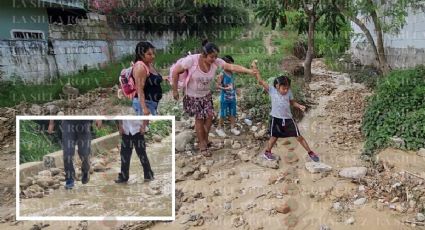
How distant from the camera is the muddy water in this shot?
2.40 meters

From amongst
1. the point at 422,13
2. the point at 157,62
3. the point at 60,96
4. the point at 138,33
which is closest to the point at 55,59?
the point at 60,96

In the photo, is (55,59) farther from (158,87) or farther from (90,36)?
(158,87)

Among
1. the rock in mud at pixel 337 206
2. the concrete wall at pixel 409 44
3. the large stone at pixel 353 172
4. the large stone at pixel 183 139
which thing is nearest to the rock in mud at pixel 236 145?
the large stone at pixel 183 139

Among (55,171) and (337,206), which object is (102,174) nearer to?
(55,171)

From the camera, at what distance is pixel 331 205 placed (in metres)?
3.84

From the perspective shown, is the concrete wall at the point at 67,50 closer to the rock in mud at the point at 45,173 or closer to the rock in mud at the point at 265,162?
the rock in mud at the point at 265,162

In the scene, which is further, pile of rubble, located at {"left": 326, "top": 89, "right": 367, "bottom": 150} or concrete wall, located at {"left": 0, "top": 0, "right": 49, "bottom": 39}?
concrete wall, located at {"left": 0, "top": 0, "right": 49, "bottom": 39}

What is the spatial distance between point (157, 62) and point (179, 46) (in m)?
3.02

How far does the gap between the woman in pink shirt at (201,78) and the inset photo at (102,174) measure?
1987 mm

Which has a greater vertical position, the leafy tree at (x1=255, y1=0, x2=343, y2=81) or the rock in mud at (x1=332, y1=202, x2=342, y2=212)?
the leafy tree at (x1=255, y1=0, x2=343, y2=81)

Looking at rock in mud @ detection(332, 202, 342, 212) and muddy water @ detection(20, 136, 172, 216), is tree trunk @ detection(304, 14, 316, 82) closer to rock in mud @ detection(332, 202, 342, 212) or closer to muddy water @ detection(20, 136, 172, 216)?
rock in mud @ detection(332, 202, 342, 212)

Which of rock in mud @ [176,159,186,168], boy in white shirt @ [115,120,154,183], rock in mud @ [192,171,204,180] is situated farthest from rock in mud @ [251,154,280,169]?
boy in white shirt @ [115,120,154,183]

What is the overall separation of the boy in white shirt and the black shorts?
2.45 metres

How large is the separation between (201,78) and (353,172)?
1.90 m
